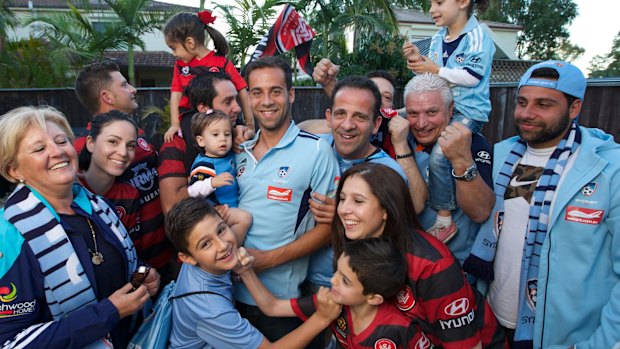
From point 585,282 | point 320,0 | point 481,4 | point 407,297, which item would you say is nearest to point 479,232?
point 585,282

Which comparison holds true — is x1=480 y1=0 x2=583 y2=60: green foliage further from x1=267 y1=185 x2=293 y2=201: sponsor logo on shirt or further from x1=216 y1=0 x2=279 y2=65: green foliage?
x1=267 y1=185 x2=293 y2=201: sponsor logo on shirt

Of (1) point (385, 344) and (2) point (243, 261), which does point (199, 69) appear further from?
(1) point (385, 344)

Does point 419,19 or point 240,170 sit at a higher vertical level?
point 419,19

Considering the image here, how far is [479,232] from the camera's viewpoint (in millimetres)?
2676

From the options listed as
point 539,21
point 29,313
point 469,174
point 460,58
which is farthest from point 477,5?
point 539,21

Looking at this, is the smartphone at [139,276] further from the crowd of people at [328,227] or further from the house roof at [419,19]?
the house roof at [419,19]

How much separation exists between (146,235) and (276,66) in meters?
1.65

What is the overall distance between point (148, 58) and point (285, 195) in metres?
25.6

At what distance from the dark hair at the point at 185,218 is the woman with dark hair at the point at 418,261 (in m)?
0.78

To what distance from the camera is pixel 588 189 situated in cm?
230

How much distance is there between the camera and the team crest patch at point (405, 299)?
2109 mm

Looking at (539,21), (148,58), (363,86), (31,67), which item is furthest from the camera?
(539,21)

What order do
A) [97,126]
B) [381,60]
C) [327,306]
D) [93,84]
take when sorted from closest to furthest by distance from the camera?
[327,306], [97,126], [93,84], [381,60]

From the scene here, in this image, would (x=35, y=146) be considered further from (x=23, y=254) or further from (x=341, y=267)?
(x=341, y=267)
